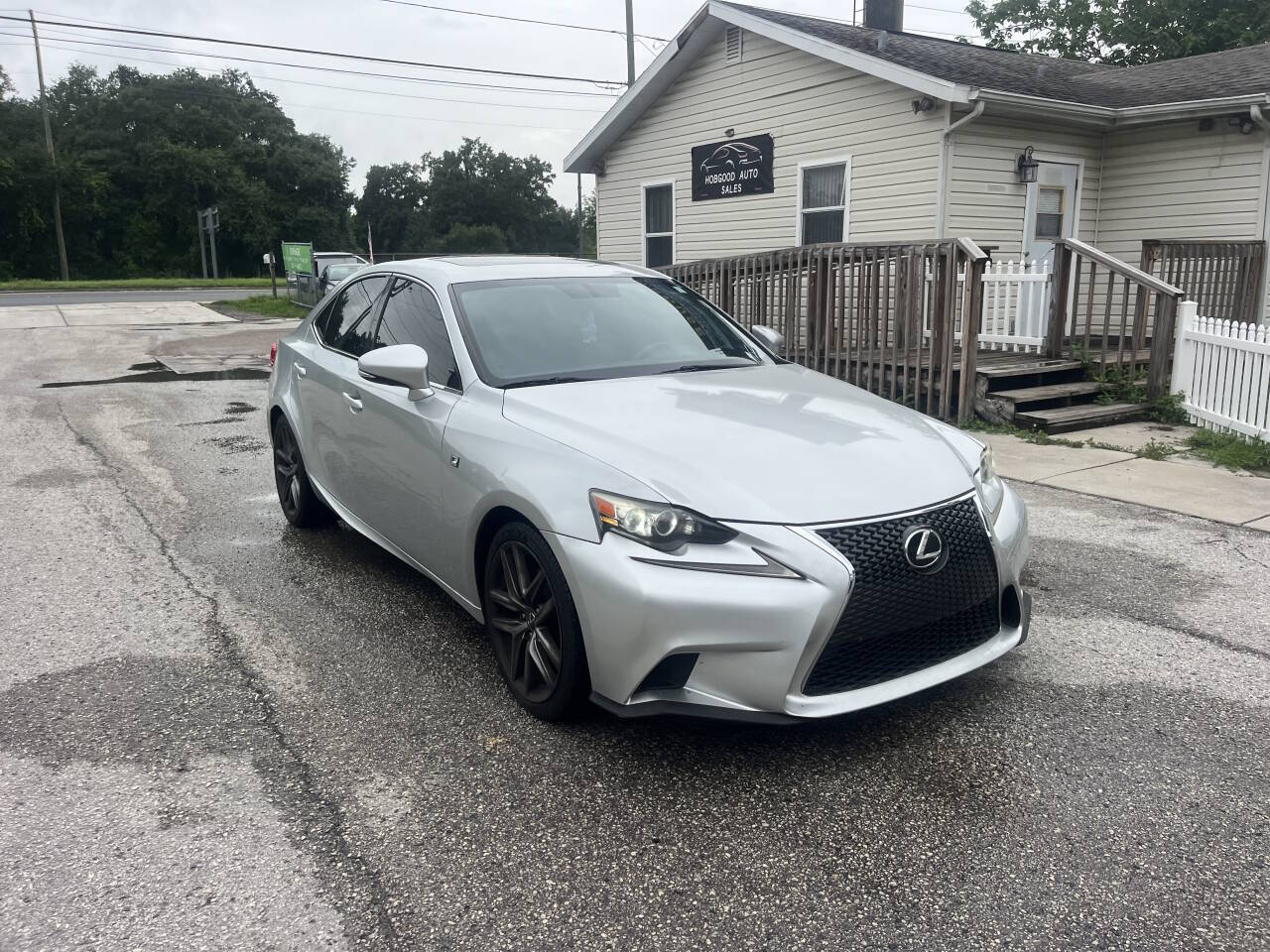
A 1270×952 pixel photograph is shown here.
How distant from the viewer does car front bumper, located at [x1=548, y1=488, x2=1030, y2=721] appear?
9.45 ft

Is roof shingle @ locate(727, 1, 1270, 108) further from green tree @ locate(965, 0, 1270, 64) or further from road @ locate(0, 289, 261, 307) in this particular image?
road @ locate(0, 289, 261, 307)

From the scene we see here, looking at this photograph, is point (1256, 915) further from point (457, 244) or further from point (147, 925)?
point (457, 244)

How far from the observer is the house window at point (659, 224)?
53.3ft


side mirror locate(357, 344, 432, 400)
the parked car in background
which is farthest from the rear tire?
the parked car in background

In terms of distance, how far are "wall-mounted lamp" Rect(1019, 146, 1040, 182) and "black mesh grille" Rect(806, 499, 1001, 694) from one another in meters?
10.4

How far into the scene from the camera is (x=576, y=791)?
3.08 meters

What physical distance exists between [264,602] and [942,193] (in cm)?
955

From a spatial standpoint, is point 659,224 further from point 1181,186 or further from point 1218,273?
point 1218,273

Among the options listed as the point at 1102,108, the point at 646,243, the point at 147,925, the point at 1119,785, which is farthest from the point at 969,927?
the point at 646,243

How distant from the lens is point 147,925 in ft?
8.14

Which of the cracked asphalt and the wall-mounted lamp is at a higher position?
the wall-mounted lamp

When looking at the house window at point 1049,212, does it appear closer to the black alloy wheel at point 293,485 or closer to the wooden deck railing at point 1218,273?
the wooden deck railing at point 1218,273

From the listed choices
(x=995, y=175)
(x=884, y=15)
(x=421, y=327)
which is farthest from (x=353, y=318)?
(x=884, y=15)

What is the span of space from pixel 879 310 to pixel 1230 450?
351cm
